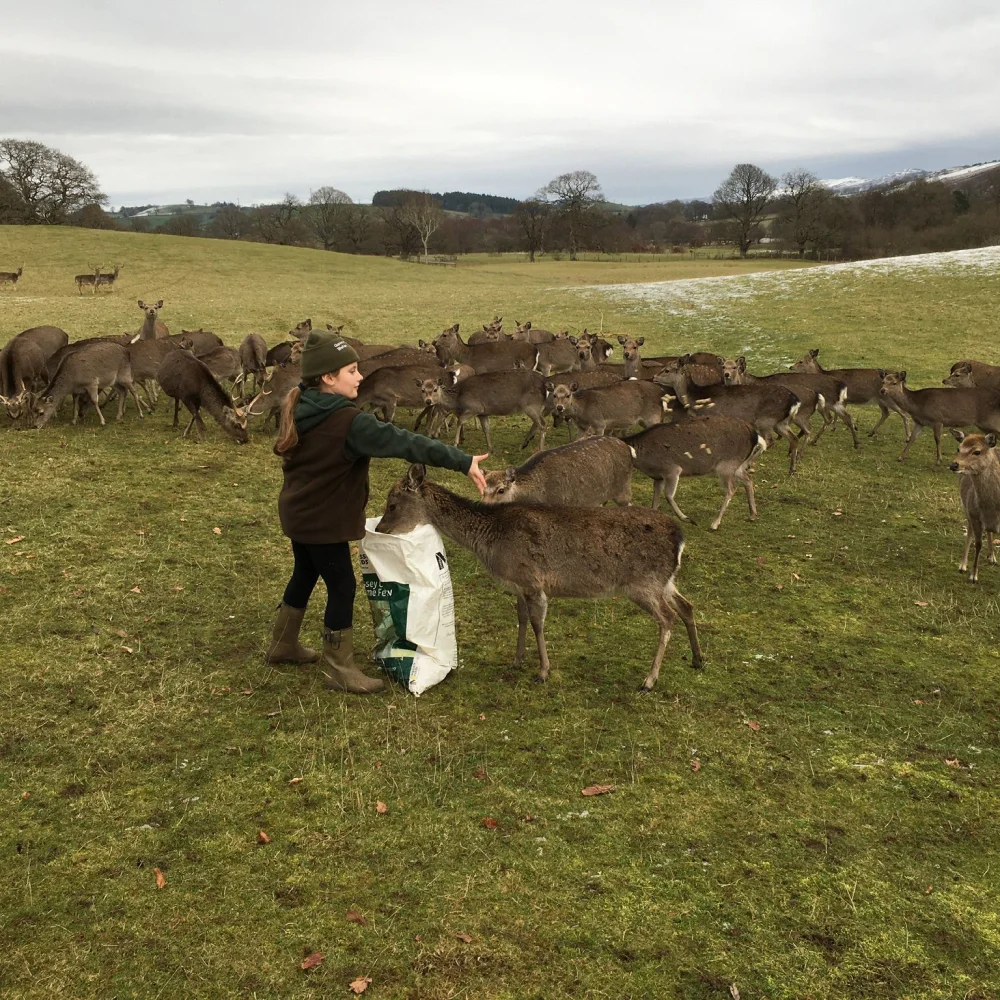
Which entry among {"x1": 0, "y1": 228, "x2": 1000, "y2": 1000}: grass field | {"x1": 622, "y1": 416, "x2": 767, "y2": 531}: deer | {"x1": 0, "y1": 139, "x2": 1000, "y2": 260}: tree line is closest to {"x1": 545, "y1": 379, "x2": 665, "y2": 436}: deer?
{"x1": 622, "y1": 416, "x2": 767, "y2": 531}: deer

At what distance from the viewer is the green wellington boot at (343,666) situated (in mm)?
5359

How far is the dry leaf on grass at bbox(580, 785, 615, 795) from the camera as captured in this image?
446 centimetres

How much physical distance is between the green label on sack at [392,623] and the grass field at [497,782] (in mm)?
329

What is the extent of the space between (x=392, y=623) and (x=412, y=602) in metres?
0.33

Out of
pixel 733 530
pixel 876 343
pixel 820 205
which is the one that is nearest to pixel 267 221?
pixel 820 205

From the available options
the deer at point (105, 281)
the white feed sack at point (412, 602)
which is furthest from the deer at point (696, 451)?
the deer at point (105, 281)

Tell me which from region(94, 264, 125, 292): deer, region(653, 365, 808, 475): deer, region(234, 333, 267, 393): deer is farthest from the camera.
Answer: region(94, 264, 125, 292): deer

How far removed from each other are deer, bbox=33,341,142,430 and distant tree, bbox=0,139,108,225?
65.5m

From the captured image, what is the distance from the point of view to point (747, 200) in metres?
74.2

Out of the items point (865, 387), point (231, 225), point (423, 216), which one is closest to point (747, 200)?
point (423, 216)

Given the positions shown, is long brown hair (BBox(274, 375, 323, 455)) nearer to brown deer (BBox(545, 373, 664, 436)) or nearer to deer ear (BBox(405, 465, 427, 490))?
deer ear (BBox(405, 465, 427, 490))

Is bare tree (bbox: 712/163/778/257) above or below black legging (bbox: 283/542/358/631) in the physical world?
above

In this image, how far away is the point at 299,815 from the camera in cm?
419

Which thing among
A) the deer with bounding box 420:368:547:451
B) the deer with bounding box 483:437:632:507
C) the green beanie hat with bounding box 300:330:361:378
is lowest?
the deer with bounding box 483:437:632:507
